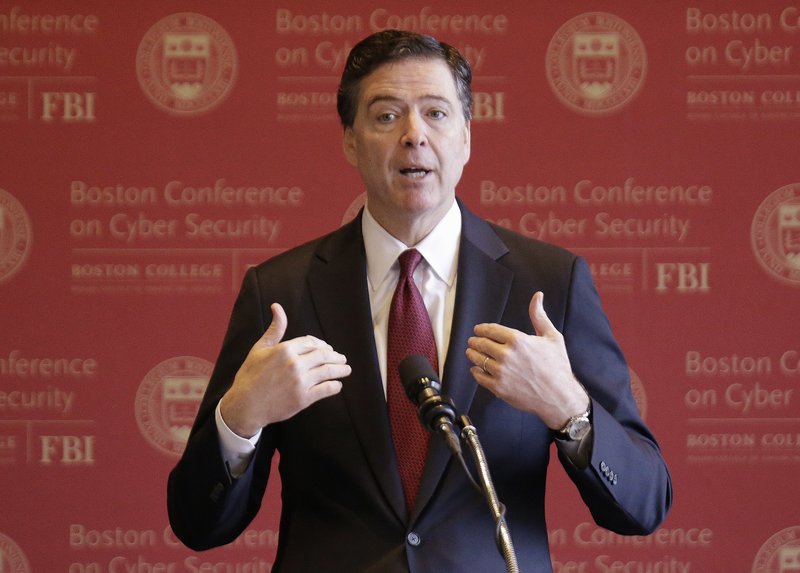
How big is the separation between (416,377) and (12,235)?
8.38ft

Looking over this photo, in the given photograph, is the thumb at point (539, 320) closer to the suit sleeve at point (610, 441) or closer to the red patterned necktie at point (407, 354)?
the suit sleeve at point (610, 441)

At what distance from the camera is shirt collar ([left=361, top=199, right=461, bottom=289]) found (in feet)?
6.70

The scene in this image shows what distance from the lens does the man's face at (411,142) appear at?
2016mm

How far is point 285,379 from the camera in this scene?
5.52 feet

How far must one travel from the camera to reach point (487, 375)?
166 cm

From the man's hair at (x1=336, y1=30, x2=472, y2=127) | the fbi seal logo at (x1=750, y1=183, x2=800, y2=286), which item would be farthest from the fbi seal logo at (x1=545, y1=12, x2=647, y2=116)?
the man's hair at (x1=336, y1=30, x2=472, y2=127)

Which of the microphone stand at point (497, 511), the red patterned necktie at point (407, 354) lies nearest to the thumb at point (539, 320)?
the red patterned necktie at point (407, 354)

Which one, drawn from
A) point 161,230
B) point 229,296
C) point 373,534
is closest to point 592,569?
point 229,296

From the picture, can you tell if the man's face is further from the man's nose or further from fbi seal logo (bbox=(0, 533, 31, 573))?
fbi seal logo (bbox=(0, 533, 31, 573))

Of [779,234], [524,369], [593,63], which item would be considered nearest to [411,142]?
[524,369]

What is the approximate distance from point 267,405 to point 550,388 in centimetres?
43

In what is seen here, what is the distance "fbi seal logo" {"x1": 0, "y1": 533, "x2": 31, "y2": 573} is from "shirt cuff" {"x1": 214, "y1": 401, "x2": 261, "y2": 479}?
2150 mm

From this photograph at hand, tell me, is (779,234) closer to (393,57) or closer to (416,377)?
(393,57)

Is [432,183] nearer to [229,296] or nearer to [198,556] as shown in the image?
[229,296]
